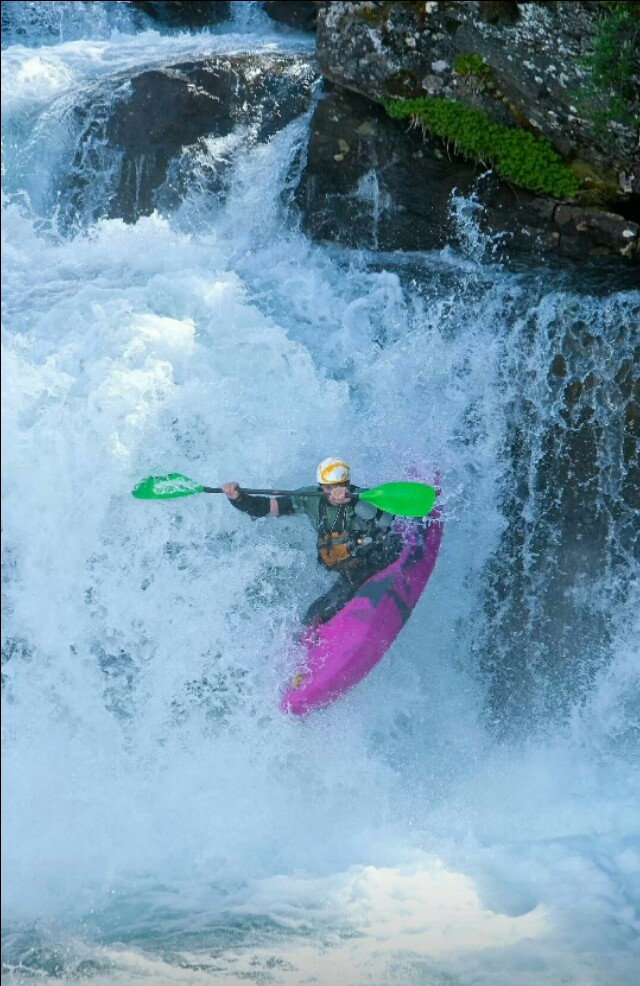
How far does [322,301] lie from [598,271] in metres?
2.00

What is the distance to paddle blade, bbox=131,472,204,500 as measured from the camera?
6.80 m

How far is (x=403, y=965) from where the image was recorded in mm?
5617

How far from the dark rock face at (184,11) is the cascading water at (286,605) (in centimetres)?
245

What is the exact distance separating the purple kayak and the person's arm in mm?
744

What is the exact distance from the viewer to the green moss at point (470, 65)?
7.29 metres

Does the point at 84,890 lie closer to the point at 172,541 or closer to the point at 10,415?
the point at 172,541

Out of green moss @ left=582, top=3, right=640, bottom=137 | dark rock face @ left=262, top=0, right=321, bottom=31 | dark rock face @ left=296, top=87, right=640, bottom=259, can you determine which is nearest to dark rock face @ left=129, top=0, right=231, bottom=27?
dark rock face @ left=262, top=0, right=321, bottom=31

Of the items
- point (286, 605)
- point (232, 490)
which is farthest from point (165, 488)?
point (286, 605)

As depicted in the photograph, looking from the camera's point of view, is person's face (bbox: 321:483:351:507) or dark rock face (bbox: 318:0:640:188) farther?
dark rock face (bbox: 318:0:640:188)

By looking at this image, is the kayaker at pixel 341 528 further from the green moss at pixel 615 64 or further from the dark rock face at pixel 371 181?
the green moss at pixel 615 64

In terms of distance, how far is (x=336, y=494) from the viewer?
21.8 ft

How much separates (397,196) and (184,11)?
3.90 m

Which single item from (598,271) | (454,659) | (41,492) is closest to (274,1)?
(598,271)

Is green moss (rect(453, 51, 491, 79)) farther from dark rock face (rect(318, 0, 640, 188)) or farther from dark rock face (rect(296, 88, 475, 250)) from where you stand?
dark rock face (rect(296, 88, 475, 250))
